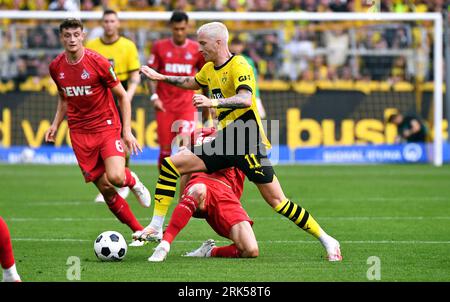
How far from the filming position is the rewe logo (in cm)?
1038

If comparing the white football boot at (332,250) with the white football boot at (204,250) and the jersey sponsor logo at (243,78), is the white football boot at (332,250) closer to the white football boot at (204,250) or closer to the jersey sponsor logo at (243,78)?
the white football boot at (204,250)

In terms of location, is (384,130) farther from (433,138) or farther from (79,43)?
(79,43)

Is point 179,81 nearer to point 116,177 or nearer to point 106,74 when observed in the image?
point 106,74

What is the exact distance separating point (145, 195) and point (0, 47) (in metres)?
13.8

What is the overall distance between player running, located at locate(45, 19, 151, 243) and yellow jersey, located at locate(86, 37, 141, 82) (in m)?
3.57

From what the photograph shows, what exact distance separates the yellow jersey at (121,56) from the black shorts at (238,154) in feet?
17.1

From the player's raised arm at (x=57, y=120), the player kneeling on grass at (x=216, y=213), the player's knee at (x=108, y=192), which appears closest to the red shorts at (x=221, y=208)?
the player kneeling on grass at (x=216, y=213)

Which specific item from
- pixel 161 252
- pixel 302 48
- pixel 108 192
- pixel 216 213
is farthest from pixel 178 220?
pixel 302 48

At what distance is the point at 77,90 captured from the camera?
10.4 meters

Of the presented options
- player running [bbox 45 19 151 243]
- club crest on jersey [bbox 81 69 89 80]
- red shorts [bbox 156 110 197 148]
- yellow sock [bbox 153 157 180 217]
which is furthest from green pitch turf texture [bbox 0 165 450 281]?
club crest on jersey [bbox 81 69 89 80]

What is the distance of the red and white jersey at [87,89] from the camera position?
10.3 meters

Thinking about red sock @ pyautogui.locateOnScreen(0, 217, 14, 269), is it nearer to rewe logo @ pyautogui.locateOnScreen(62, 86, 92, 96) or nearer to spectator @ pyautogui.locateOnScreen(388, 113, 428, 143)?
rewe logo @ pyautogui.locateOnScreen(62, 86, 92, 96)

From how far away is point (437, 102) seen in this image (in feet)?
72.5
